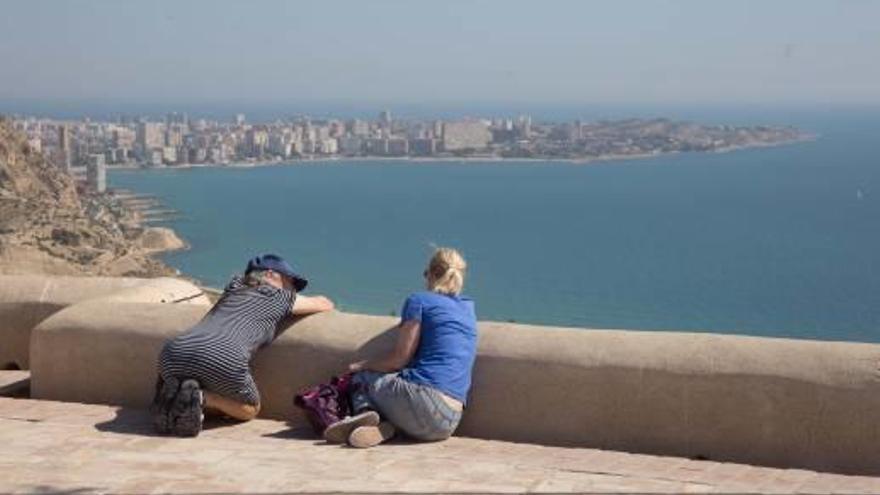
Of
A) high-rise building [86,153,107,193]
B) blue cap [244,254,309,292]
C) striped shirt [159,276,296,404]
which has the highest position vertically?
blue cap [244,254,309,292]

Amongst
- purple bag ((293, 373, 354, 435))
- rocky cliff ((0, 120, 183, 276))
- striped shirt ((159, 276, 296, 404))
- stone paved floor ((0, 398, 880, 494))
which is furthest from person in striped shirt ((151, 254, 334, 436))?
rocky cliff ((0, 120, 183, 276))

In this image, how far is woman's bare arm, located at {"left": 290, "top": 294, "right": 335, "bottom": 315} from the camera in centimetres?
661

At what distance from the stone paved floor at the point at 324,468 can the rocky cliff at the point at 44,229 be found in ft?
123

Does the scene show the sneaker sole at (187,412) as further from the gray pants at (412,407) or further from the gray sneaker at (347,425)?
the gray pants at (412,407)

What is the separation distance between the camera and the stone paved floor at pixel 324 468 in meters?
4.98

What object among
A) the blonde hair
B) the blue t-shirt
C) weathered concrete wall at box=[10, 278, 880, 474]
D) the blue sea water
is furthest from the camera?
the blue sea water

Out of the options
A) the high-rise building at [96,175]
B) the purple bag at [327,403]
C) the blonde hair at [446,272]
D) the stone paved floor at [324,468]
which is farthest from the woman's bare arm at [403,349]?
the high-rise building at [96,175]

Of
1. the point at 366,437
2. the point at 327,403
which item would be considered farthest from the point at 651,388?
the point at 327,403

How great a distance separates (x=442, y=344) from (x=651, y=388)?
0.98m

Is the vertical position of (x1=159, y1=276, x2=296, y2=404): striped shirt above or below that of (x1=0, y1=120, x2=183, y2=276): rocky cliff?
above

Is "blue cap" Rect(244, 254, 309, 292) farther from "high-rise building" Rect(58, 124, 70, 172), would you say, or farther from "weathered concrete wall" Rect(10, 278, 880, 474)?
"high-rise building" Rect(58, 124, 70, 172)

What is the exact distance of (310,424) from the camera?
620 centimetres

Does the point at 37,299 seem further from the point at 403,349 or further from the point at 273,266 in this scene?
the point at 403,349

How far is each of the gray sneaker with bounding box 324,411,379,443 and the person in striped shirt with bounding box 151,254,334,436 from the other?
0.63 metres
